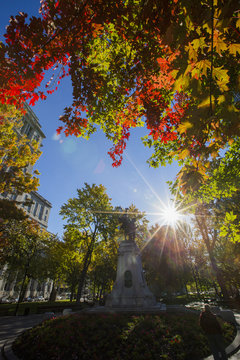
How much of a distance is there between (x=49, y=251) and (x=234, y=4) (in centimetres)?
3216

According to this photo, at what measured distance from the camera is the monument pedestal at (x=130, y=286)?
1324 centimetres

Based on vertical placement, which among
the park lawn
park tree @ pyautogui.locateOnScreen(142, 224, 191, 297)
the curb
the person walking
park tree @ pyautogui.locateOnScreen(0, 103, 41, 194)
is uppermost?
park tree @ pyautogui.locateOnScreen(0, 103, 41, 194)

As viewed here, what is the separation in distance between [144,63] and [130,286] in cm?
1499

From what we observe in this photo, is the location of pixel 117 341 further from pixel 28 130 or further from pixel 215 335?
pixel 28 130

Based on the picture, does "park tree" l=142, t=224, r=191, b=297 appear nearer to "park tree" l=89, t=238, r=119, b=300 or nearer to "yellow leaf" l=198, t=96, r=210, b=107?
"park tree" l=89, t=238, r=119, b=300

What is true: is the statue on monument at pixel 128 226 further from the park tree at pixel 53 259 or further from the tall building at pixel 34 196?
the tall building at pixel 34 196

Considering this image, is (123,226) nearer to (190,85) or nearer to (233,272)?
(233,272)

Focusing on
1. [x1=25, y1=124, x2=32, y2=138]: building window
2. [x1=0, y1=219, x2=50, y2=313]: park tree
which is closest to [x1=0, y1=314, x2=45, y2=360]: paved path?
[x1=0, y1=219, x2=50, y2=313]: park tree

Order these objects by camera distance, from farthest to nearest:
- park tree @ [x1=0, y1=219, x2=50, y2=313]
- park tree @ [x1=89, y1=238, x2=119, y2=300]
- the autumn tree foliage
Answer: park tree @ [x1=89, y1=238, x2=119, y2=300] < park tree @ [x1=0, y1=219, x2=50, y2=313] < the autumn tree foliage

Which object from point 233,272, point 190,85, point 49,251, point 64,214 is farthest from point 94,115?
point 49,251

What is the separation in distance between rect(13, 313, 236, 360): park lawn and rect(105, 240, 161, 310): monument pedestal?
5.12m

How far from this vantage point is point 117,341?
268 inches

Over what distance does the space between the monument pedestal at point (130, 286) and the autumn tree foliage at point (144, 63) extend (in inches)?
419

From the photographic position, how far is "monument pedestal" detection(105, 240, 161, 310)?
43.4 ft
